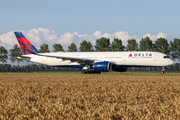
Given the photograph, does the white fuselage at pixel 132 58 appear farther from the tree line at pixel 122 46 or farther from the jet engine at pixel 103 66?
the tree line at pixel 122 46

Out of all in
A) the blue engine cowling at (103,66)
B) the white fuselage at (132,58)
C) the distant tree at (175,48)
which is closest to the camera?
the blue engine cowling at (103,66)

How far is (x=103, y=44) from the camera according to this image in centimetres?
7200

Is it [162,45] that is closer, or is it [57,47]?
[162,45]

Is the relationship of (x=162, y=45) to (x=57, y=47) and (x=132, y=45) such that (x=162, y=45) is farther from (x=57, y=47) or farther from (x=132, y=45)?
(x=57, y=47)

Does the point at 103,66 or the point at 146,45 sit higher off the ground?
the point at 146,45

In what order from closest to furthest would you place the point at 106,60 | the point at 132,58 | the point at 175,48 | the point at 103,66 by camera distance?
1. the point at 103,66
2. the point at 132,58
3. the point at 106,60
4. the point at 175,48

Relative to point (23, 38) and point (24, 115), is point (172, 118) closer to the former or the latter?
point (24, 115)

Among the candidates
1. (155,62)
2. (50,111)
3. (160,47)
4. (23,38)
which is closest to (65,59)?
(23,38)

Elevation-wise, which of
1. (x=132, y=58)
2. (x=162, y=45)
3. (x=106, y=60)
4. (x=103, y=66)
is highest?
(x=162, y=45)

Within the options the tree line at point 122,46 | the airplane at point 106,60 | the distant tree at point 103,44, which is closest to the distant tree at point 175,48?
the tree line at point 122,46

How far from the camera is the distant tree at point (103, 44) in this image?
7157cm

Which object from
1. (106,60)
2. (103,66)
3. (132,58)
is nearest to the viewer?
(103,66)

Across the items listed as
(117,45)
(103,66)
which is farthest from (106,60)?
(117,45)

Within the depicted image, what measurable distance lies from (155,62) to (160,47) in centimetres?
3455
